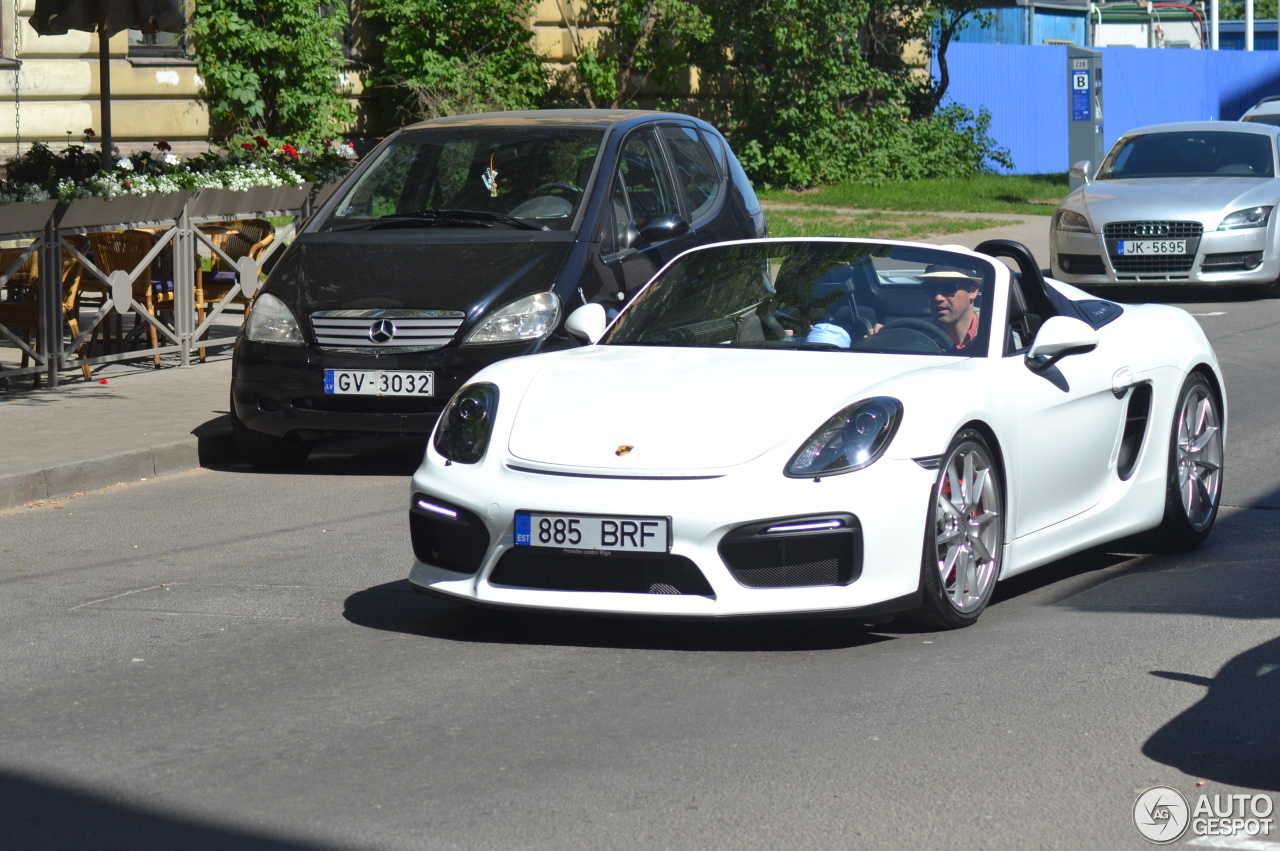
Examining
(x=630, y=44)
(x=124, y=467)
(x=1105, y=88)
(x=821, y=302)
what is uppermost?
(x=1105, y=88)

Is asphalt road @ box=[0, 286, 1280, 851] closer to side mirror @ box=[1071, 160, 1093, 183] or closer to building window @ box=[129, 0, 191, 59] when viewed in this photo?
side mirror @ box=[1071, 160, 1093, 183]

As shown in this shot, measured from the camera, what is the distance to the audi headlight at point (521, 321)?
876 cm

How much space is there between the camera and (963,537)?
5676 mm

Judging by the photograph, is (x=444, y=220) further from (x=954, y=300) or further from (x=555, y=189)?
(x=954, y=300)

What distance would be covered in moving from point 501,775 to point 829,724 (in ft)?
2.98

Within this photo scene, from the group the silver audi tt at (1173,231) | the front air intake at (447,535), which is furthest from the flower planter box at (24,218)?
the silver audi tt at (1173,231)

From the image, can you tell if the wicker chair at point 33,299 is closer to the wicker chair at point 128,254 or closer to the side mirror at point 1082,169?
the wicker chair at point 128,254

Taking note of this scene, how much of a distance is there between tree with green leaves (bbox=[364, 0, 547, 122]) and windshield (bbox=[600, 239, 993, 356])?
19094mm

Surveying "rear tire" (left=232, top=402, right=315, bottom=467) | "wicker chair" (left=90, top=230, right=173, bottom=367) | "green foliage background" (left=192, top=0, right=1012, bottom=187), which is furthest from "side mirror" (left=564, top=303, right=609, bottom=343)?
"green foliage background" (left=192, top=0, right=1012, bottom=187)

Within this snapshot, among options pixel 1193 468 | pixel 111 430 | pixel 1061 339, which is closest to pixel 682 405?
pixel 1061 339

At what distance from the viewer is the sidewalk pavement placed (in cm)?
878

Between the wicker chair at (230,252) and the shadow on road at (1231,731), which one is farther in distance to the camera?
the wicker chair at (230,252)

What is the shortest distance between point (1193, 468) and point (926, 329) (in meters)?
1.51

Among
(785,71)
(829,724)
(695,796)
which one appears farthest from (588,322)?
(785,71)
